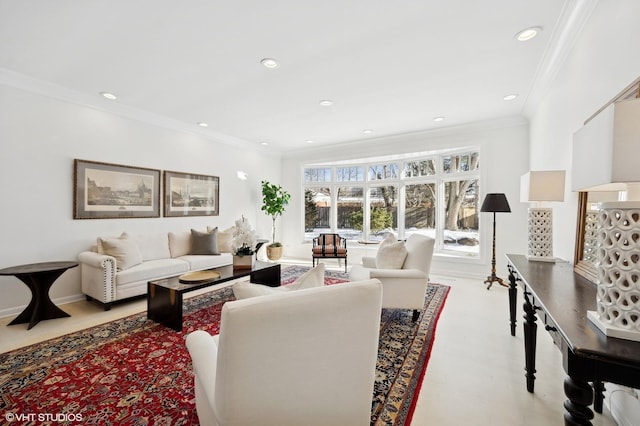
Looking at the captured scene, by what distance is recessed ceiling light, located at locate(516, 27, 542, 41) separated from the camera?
232cm

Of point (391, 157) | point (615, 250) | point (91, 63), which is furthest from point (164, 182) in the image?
point (615, 250)

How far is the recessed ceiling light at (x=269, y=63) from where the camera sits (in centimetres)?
279

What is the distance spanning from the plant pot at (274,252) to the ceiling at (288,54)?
305 centimetres

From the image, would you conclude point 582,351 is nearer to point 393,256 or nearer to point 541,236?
point 541,236

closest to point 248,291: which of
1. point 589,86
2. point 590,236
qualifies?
point 590,236

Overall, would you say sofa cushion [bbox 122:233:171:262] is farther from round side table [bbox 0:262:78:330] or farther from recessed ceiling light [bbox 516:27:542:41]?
recessed ceiling light [bbox 516:27:542:41]

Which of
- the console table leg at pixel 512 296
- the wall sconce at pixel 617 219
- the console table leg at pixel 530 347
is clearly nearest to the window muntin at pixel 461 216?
the console table leg at pixel 512 296

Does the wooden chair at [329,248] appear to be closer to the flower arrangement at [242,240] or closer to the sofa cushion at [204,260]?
the sofa cushion at [204,260]

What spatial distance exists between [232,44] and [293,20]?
0.66 metres

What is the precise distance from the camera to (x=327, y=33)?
2.37 meters

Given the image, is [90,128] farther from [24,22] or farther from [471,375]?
[471,375]

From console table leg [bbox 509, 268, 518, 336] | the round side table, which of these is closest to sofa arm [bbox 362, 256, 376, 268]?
console table leg [bbox 509, 268, 518, 336]

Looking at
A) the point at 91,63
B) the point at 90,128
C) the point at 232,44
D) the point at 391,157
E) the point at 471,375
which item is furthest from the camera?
the point at 391,157

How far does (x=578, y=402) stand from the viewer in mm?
896
